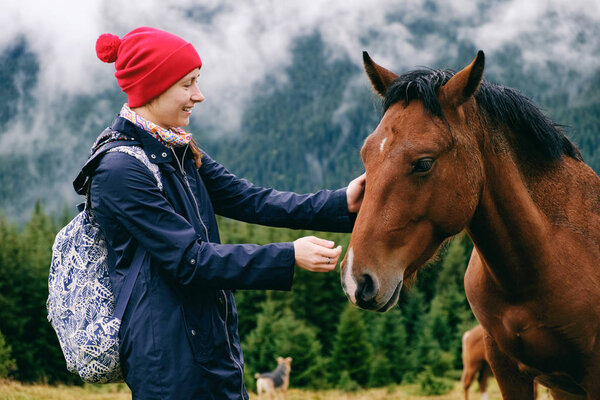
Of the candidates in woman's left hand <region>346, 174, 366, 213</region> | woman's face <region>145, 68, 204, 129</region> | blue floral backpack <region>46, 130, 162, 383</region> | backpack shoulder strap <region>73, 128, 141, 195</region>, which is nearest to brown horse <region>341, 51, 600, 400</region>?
woman's left hand <region>346, 174, 366, 213</region>

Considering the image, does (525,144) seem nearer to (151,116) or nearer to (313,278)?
(151,116)

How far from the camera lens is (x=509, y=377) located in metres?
3.48

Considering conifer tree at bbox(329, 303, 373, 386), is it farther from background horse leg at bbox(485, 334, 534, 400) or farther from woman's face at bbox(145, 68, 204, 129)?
woman's face at bbox(145, 68, 204, 129)

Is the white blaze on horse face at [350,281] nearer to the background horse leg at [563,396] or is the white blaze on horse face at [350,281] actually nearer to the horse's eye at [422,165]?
the horse's eye at [422,165]

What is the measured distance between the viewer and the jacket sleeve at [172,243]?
8.11ft

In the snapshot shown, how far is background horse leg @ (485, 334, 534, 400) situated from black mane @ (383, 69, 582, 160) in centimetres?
123

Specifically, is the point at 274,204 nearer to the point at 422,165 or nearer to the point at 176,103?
the point at 176,103

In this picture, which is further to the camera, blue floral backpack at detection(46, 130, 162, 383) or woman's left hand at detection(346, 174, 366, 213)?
woman's left hand at detection(346, 174, 366, 213)

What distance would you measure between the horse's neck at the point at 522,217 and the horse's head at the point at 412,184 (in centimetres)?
21

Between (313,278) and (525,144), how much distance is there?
33.6 m

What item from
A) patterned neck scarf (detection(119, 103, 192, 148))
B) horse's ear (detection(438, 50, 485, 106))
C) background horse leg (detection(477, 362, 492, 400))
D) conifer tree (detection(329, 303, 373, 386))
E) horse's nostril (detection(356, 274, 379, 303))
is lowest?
conifer tree (detection(329, 303, 373, 386))

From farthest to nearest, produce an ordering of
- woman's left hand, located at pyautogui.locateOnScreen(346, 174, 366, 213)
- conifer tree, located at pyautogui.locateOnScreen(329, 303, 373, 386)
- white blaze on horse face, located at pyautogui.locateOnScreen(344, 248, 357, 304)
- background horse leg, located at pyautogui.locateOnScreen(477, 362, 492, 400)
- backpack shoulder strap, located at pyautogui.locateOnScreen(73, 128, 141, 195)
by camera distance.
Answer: conifer tree, located at pyautogui.locateOnScreen(329, 303, 373, 386)
background horse leg, located at pyautogui.locateOnScreen(477, 362, 492, 400)
woman's left hand, located at pyautogui.locateOnScreen(346, 174, 366, 213)
backpack shoulder strap, located at pyautogui.locateOnScreen(73, 128, 141, 195)
white blaze on horse face, located at pyautogui.locateOnScreen(344, 248, 357, 304)

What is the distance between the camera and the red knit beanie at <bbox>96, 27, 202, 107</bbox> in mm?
2627

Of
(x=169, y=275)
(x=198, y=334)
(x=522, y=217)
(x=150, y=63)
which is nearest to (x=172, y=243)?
(x=169, y=275)
